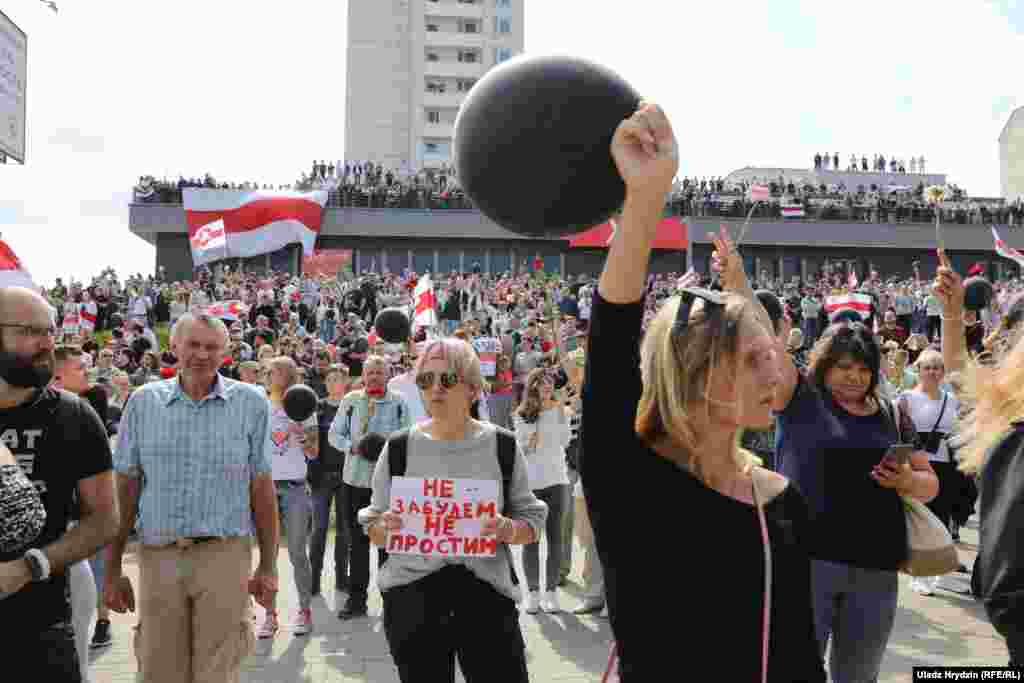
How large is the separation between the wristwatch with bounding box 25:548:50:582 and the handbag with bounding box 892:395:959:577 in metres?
3.07

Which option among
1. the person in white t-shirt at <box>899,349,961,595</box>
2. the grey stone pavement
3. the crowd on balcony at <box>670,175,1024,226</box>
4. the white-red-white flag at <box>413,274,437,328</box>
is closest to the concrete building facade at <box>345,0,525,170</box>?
the crowd on balcony at <box>670,175,1024,226</box>

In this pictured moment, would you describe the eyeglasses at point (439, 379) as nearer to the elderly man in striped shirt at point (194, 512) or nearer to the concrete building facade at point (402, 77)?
the elderly man in striped shirt at point (194, 512)

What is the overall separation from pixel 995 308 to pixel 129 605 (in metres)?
21.2

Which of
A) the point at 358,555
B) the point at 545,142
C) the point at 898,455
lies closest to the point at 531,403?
the point at 358,555

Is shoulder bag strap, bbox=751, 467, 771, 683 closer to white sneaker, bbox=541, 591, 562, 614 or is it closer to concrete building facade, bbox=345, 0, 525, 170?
white sneaker, bbox=541, 591, 562, 614

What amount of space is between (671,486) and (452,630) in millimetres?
2276

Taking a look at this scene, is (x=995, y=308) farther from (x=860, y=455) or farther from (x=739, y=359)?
(x=739, y=359)

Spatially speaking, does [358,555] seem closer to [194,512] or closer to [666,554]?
[194,512]

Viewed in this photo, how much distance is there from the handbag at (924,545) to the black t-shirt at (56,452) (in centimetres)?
303

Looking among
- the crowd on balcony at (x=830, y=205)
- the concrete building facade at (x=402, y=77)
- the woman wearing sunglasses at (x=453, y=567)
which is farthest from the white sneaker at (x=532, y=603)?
the concrete building facade at (x=402, y=77)

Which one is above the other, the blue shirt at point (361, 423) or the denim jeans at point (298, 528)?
the blue shirt at point (361, 423)

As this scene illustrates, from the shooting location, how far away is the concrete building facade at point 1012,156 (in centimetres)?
7294

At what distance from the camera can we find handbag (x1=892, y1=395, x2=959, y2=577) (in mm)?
3773

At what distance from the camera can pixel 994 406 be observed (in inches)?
87.4
